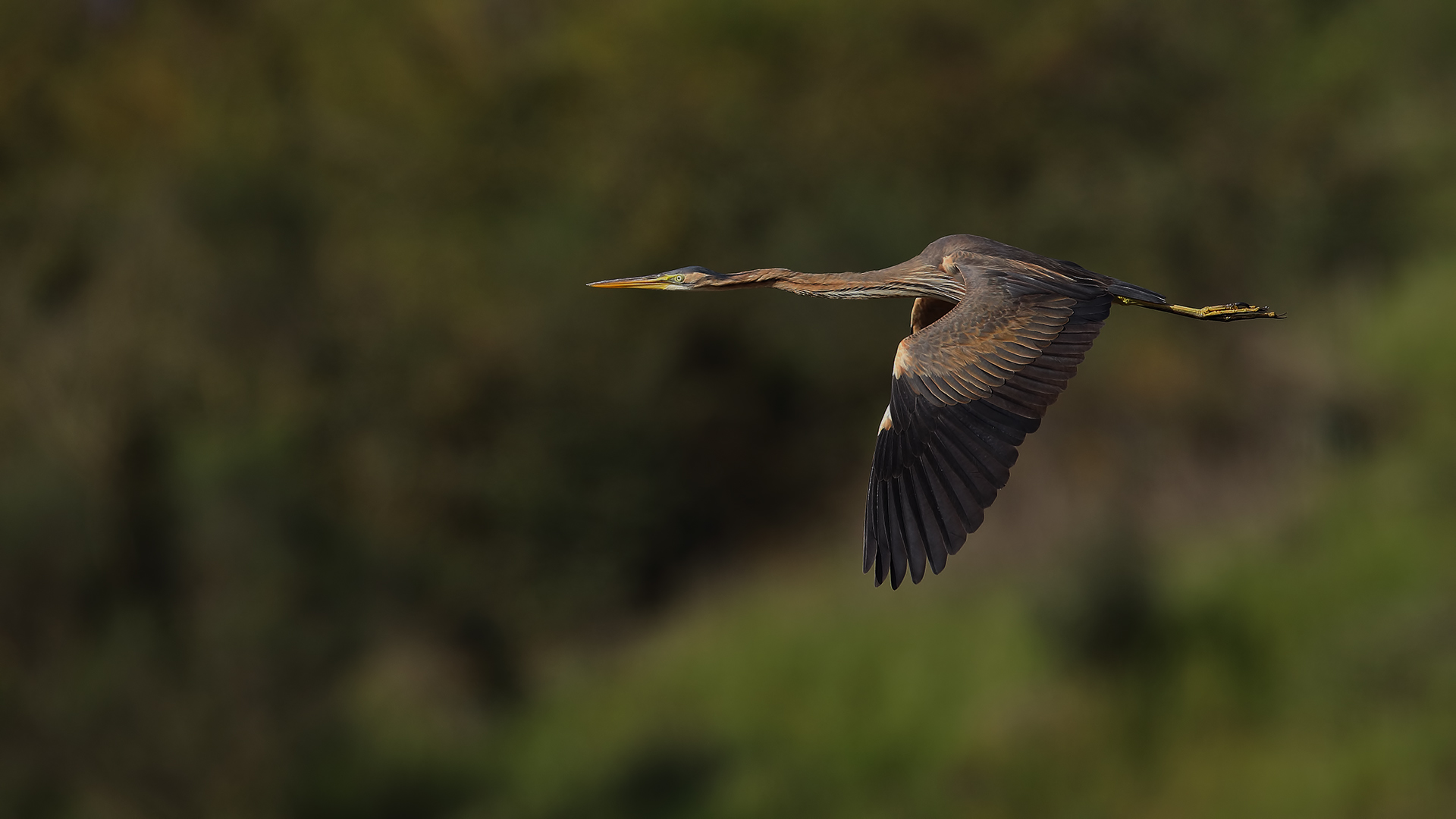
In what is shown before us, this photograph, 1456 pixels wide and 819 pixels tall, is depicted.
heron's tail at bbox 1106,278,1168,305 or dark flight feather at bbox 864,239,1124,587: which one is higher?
heron's tail at bbox 1106,278,1168,305

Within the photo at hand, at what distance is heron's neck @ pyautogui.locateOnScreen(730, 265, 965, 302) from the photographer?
8.54 meters

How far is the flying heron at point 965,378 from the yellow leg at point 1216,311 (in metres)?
0.02

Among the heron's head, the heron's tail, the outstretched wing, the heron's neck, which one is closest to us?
the outstretched wing

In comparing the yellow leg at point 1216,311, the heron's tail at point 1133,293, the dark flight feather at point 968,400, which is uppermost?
the heron's tail at point 1133,293

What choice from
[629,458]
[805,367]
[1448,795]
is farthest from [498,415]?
[1448,795]

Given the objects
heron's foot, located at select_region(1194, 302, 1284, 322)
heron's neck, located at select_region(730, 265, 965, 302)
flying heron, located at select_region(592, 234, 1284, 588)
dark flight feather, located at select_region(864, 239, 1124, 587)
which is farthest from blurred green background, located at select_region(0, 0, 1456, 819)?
A: dark flight feather, located at select_region(864, 239, 1124, 587)

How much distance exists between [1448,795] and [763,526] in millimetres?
11817

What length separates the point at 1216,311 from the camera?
8.76 metres

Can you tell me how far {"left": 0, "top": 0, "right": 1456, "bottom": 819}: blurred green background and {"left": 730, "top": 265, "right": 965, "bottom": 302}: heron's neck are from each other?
603 inches

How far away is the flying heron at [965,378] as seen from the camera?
7.39 m

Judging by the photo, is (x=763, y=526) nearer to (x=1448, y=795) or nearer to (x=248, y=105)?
(x=1448, y=795)

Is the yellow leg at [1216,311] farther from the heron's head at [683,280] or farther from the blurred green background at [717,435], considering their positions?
the blurred green background at [717,435]

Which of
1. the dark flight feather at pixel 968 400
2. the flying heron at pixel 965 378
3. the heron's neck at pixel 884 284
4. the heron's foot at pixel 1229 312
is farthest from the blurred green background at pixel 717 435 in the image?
the dark flight feather at pixel 968 400

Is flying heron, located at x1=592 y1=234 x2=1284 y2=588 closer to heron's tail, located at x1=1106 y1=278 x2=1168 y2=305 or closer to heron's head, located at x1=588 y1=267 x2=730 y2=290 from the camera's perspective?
heron's tail, located at x1=1106 y1=278 x2=1168 y2=305
